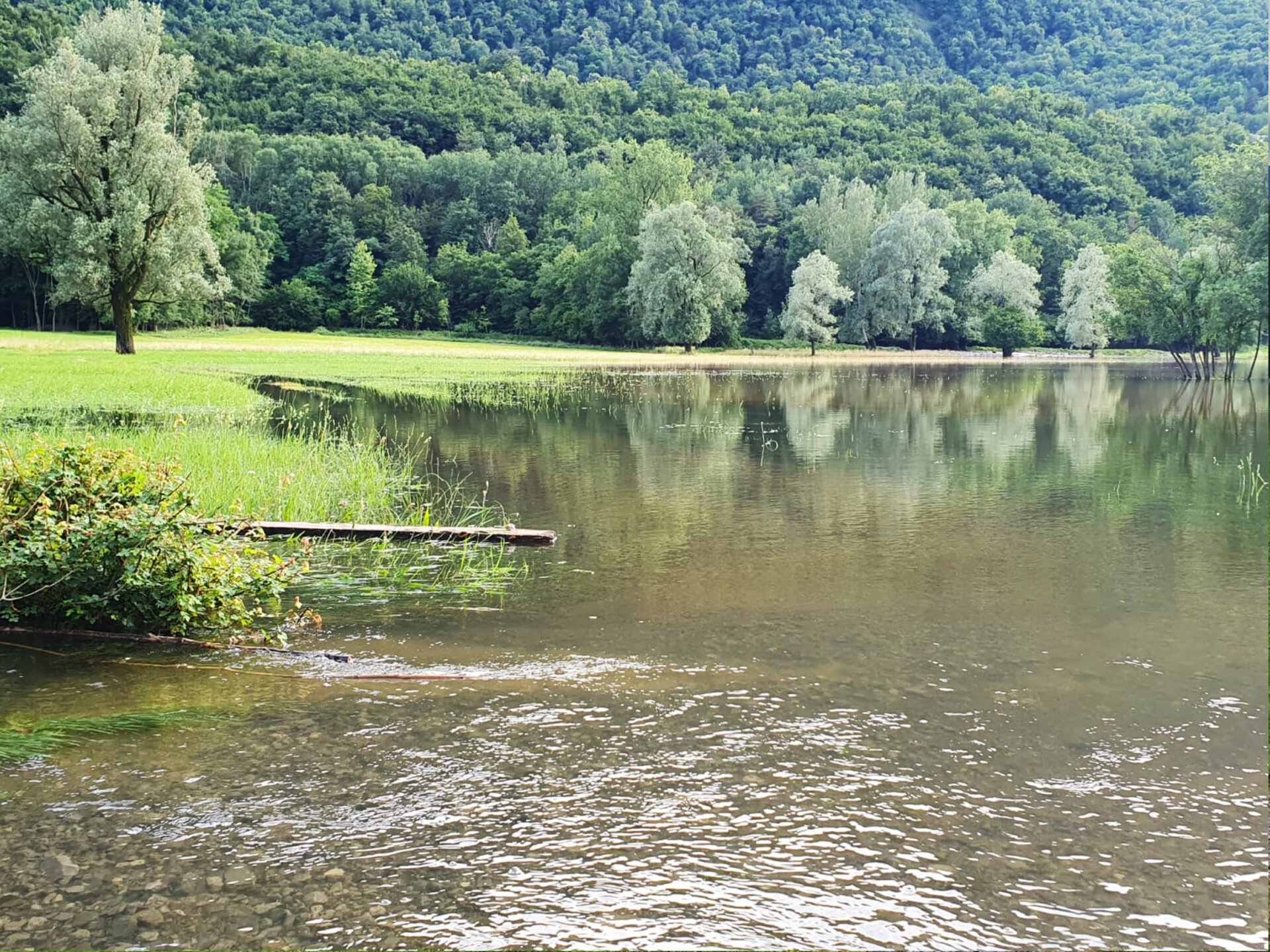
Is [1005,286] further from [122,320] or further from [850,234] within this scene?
[122,320]

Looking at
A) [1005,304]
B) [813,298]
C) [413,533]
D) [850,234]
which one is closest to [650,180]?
[850,234]

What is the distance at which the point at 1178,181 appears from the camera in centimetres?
11375

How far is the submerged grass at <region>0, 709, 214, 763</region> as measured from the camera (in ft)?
20.3

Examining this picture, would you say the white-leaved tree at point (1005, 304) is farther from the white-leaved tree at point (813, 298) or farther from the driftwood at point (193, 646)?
the driftwood at point (193, 646)

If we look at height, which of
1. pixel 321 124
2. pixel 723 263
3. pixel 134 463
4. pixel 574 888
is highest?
pixel 321 124

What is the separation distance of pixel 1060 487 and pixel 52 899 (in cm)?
1697

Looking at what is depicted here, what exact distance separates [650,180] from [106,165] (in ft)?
Answer: 201

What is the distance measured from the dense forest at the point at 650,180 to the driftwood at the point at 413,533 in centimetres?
5184

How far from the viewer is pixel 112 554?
843 cm


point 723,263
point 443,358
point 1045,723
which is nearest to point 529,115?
point 723,263

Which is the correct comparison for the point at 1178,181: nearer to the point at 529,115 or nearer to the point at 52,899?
the point at 529,115

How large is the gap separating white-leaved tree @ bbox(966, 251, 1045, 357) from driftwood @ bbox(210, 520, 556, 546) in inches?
3423

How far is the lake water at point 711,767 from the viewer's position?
453 cm

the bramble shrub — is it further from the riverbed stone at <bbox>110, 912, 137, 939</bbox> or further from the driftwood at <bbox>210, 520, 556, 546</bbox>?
the riverbed stone at <bbox>110, 912, 137, 939</bbox>
